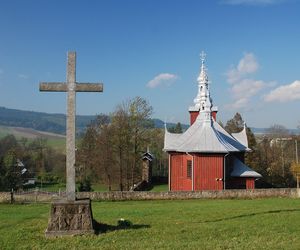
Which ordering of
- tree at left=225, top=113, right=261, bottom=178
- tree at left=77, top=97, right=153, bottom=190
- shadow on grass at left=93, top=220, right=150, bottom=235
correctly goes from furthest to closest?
tree at left=225, top=113, right=261, bottom=178 < tree at left=77, top=97, right=153, bottom=190 < shadow on grass at left=93, top=220, right=150, bottom=235

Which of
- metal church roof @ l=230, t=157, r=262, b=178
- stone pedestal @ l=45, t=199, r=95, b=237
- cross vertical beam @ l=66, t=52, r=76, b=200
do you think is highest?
cross vertical beam @ l=66, t=52, r=76, b=200

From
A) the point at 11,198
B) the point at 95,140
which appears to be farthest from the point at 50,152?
the point at 11,198

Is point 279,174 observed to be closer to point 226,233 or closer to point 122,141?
point 122,141

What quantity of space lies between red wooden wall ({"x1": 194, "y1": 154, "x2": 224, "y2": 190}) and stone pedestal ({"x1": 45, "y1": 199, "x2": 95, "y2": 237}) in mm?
23761

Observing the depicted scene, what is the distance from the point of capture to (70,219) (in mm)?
10898

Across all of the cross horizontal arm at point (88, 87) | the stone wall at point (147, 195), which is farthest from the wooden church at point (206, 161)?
the cross horizontal arm at point (88, 87)

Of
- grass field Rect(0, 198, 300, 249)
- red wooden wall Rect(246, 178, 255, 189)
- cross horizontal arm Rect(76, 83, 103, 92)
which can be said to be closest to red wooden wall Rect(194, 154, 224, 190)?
red wooden wall Rect(246, 178, 255, 189)

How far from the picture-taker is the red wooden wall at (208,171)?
34031 millimetres

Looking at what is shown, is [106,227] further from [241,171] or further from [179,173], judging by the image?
[241,171]

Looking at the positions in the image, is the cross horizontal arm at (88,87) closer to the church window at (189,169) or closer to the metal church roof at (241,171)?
the church window at (189,169)

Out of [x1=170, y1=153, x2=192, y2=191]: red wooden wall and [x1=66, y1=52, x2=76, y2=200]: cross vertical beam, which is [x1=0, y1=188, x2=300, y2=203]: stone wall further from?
[x1=66, y1=52, x2=76, y2=200]: cross vertical beam

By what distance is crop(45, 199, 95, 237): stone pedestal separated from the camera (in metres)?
10.8

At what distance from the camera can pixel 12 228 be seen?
12.3m

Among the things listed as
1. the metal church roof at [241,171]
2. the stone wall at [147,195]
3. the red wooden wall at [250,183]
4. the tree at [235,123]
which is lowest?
the stone wall at [147,195]
